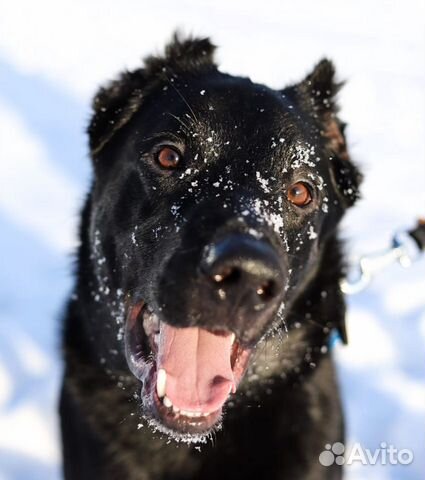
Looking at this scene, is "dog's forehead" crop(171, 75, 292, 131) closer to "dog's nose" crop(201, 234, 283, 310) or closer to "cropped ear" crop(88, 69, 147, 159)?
"cropped ear" crop(88, 69, 147, 159)

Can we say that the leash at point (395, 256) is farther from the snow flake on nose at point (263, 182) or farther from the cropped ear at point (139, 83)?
the cropped ear at point (139, 83)

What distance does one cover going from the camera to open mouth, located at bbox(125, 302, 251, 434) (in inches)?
86.1

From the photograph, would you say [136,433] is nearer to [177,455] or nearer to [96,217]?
[177,455]

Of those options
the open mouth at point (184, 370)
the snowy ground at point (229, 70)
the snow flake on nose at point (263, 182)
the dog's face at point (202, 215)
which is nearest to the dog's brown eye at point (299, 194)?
the dog's face at point (202, 215)

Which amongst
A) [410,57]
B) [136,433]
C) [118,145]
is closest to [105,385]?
[136,433]

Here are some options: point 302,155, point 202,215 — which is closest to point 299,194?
point 302,155

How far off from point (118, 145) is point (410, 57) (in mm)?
7701

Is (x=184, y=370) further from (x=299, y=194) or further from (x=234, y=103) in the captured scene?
(x=234, y=103)

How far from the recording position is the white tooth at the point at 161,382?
2.22 m

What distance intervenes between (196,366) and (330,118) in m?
1.43

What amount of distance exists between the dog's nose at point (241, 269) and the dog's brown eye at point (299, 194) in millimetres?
635

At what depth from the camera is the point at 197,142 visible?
2.49 meters

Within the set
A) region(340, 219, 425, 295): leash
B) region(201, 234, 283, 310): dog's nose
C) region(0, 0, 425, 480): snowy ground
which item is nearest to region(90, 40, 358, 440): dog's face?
region(201, 234, 283, 310): dog's nose

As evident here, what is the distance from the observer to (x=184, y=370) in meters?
2.29
